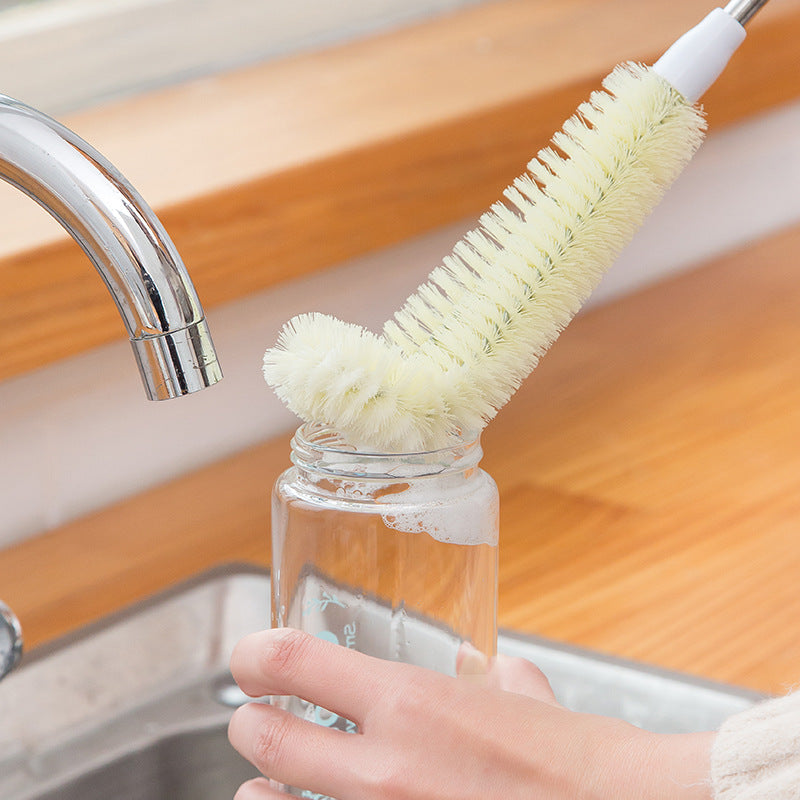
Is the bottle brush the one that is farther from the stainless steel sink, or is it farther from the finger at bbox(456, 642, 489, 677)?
the stainless steel sink

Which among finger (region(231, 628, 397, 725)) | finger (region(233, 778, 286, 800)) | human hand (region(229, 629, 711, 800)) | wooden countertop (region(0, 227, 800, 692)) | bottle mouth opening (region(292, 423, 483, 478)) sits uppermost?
bottle mouth opening (region(292, 423, 483, 478))

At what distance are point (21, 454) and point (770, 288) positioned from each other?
2.10ft

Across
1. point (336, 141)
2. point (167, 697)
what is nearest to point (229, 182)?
point (336, 141)

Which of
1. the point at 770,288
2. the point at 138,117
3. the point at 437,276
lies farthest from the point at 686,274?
the point at 437,276

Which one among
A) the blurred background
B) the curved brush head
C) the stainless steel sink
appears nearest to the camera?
the curved brush head

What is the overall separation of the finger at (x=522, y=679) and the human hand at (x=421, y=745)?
6 centimetres

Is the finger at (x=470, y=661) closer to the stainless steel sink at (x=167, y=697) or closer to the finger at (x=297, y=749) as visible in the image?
the finger at (x=297, y=749)

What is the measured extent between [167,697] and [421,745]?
0.29 metres

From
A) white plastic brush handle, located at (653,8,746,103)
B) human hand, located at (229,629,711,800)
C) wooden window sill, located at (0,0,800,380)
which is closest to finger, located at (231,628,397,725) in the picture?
human hand, located at (229,629,711,800)

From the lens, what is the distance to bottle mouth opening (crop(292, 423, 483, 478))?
1.22 feet

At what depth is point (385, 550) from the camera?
15.5 inches

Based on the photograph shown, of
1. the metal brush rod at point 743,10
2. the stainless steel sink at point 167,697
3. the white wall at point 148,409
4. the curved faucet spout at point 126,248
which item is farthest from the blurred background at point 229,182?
the metal brush rod at point 743,10

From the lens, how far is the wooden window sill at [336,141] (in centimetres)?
65

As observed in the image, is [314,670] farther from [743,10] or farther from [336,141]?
[336,141]
